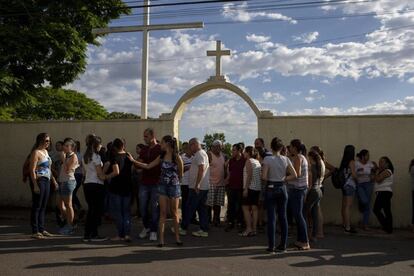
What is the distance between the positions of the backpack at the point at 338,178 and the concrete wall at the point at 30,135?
4.01 meters

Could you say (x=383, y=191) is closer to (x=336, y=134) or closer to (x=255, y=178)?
(x=336, y=134)

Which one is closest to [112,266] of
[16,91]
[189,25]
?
[16,91]

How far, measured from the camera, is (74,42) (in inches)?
517

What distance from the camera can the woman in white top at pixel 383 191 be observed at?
10078 mm

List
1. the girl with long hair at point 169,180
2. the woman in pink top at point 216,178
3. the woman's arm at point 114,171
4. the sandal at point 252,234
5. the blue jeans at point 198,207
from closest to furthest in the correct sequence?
the girl with long hair at point 169,180
the woman's arm at point 114,171
the blue jeans at point 198,207
the sandal at point 252,234
the woman in pink top at point 216,178

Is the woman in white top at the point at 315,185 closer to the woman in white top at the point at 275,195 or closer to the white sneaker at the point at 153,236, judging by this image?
the woman in white top at the point at 275,195

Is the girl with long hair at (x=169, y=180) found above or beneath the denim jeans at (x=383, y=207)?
above

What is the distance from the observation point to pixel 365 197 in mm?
→ 10266

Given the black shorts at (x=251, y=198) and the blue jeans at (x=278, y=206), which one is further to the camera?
the black shorts at (x=251, y=198)

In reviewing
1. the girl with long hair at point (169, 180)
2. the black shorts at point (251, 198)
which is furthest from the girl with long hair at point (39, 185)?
the black shorts at point (251, 198)

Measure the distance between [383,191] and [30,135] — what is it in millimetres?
8774

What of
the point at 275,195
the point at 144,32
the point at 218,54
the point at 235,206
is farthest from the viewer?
the point at 144,32

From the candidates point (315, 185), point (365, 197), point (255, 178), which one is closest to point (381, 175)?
point (365, 197)

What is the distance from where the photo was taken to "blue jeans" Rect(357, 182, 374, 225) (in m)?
10.3
